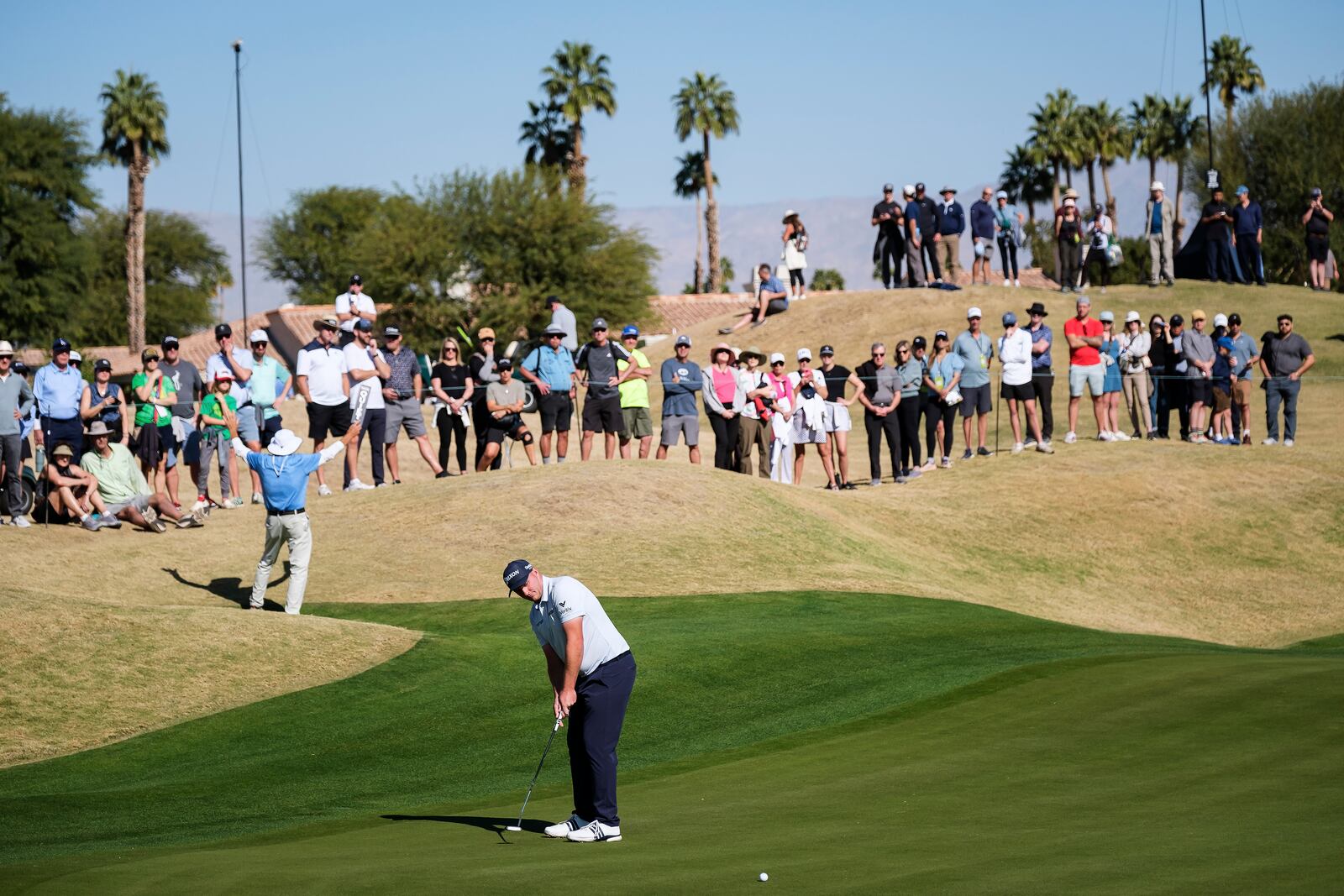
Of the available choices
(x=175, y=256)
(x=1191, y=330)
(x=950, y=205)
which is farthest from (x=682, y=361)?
(x=175, y=256)

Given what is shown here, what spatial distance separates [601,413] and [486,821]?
47.8 feet

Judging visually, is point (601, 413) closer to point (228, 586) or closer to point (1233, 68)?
point (228, 586)

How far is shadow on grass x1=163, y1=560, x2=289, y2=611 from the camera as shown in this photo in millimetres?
19000

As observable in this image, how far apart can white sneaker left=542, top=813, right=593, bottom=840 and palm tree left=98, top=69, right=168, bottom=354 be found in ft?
Answer: 263

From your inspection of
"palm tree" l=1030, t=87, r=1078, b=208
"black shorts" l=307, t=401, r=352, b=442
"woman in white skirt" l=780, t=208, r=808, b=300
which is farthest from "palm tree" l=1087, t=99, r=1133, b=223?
"black shorts" l=307, t=401, r=352, b=442

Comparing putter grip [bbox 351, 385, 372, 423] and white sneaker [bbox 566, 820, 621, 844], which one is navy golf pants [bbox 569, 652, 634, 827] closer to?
white sneaker [bbox 566, 820, 621, 844]

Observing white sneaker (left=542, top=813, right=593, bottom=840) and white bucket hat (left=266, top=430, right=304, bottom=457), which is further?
white bucket hat (left=266, top=430, right=304, bottom=457)

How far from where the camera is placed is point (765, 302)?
4103 cm

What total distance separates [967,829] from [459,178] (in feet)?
179

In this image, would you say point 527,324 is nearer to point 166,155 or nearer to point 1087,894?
point 166,155

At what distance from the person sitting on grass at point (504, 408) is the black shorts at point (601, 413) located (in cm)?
96

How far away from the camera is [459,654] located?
14.9 m

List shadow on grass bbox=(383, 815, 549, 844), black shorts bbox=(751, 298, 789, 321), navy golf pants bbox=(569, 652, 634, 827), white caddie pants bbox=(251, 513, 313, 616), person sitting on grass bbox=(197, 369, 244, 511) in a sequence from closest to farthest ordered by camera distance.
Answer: navy golf pants bbox=(569, 652, 634, 827), shadow on grass bbox=(383, 815, 549, 844), white caddie pants bbox=(251, 513, 313, 616), person sitting on grass bbox=(197, 369, 244, 511), black shorts bbox=(751, 298, 789, 321)

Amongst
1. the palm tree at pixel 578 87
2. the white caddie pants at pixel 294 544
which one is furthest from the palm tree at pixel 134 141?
the white caddie pants at pixel 294 544
